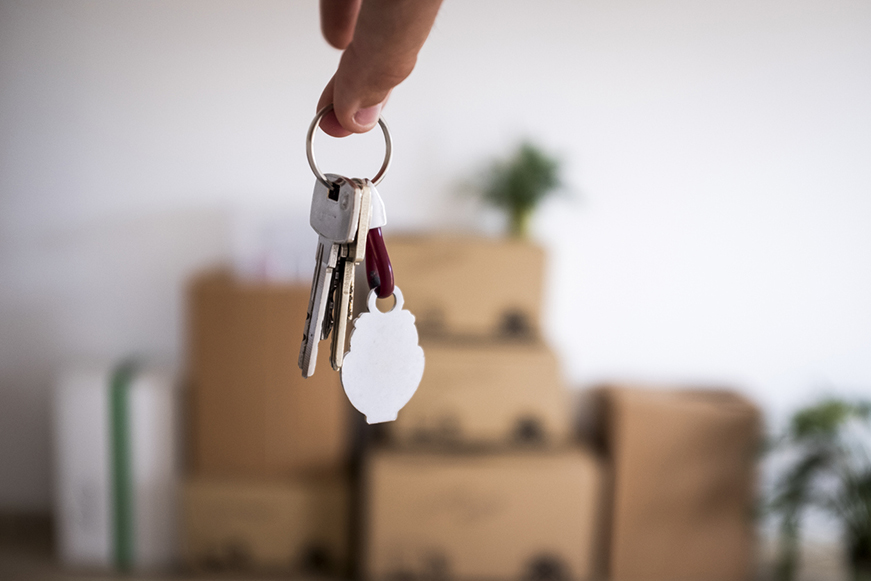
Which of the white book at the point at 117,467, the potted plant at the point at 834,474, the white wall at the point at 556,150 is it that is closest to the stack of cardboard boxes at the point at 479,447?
the white wall at the point at 556,150

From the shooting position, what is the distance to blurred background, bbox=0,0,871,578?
6.04 ft

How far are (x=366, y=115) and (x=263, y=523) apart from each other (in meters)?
1.68

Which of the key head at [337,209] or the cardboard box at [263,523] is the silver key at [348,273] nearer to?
the key head at [337,209]

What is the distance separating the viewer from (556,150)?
189cm

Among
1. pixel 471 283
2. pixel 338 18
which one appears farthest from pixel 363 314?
pixel 471 283

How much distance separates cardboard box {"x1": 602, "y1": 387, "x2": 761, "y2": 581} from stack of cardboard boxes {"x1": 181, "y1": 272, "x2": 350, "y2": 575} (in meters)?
0.80

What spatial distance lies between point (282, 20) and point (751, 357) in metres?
1.79

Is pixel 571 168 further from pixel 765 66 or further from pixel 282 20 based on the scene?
pixel 282 20

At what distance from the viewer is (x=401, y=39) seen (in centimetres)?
21

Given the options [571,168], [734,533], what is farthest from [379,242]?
[734,533]

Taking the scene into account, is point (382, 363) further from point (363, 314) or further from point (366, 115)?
point (366, 115)

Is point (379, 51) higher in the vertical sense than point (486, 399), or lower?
higher

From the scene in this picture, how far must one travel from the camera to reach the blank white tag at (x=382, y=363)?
1.07ft

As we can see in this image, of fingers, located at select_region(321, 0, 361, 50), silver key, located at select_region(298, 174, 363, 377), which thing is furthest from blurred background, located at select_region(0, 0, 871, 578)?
fingers, located at select_region(321, 0, 361, 50)
